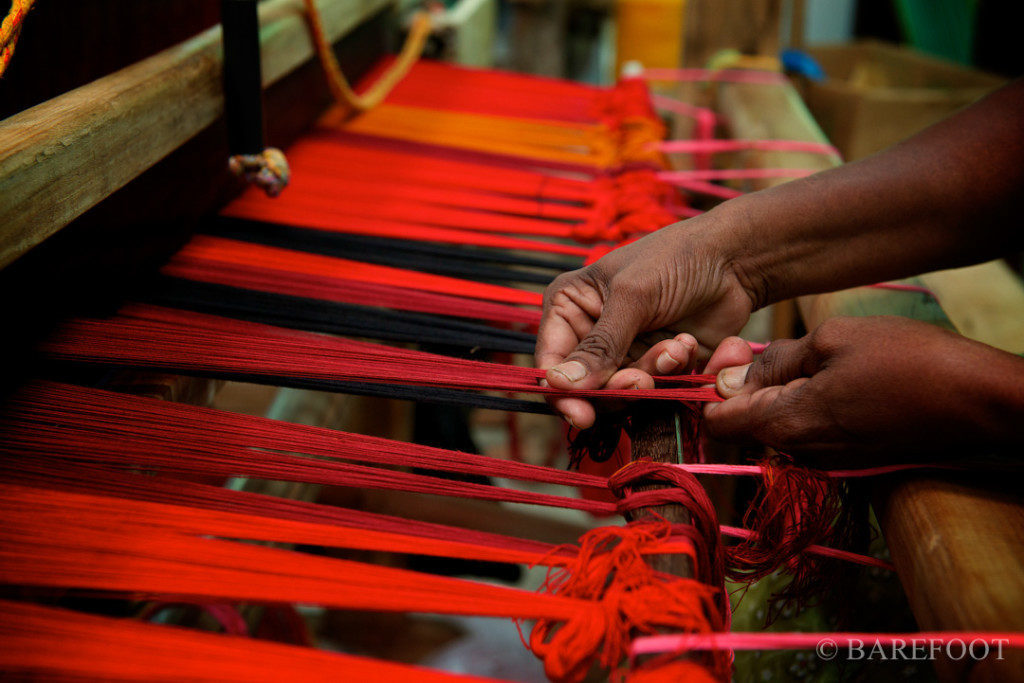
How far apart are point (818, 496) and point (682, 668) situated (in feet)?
0.98

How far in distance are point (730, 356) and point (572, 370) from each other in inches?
8.2

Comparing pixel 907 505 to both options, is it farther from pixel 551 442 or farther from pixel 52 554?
pixel 551 442

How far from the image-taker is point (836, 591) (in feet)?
3.14

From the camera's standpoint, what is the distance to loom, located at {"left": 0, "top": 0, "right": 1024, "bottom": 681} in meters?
0.61

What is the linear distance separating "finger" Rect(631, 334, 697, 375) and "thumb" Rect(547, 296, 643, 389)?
0.03 meters

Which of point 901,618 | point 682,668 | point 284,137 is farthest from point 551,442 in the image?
point 682,668

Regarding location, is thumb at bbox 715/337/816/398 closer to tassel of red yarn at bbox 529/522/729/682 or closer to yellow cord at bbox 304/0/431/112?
tassel of red yarn at bbox 529/522/729/682

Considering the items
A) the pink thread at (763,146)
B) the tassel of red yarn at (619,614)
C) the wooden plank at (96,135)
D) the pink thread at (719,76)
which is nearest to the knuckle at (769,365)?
the tassel of red yarn at (619,614)

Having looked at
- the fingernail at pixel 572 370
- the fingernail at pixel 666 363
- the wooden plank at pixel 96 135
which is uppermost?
the wooden plank at pixel 96 135

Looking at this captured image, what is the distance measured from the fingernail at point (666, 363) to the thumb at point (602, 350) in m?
0.04

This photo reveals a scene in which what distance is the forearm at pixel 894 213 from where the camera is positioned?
35.3 inches

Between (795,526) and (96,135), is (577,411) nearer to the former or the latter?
(795,526)

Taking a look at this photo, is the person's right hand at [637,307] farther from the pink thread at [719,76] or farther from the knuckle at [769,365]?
the pink thread at [719,76]

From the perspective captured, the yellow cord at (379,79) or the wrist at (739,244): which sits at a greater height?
the yellow cord at (379,79)
